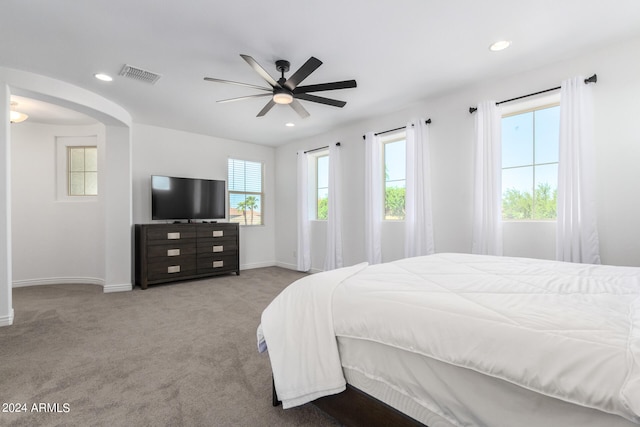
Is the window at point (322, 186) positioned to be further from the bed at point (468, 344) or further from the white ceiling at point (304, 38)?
the bed at point (468, 344)

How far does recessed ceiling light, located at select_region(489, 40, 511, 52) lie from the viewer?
2.59 meters

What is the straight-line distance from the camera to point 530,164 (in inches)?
127

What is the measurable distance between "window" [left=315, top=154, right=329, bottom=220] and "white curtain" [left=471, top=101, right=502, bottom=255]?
9.35ft

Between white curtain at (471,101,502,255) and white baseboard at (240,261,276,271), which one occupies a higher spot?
white curtain at (471,101,502,255)

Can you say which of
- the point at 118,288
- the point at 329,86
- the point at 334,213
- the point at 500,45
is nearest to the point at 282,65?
the point at 329,86

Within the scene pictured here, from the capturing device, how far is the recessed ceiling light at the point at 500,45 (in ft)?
8.49

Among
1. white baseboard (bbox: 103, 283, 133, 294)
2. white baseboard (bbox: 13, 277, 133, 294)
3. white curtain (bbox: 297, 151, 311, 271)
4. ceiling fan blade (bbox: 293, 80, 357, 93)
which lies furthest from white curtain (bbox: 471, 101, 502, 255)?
white baseboard (bbox: 13, 277, 133, 294)

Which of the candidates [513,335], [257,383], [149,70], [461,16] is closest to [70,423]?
[257,383]

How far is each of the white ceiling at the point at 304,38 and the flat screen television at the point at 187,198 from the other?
1.55 meters

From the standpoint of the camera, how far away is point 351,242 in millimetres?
4914

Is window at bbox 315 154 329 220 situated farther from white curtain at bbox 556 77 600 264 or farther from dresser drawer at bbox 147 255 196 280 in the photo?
white curtain at bbox 556 77 600 264

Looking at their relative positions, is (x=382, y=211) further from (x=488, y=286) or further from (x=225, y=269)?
(x=488, y=286)

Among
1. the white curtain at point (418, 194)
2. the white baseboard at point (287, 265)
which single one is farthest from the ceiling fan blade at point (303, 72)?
the white baseboard at point (287, 265)

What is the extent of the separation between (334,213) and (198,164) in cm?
265
